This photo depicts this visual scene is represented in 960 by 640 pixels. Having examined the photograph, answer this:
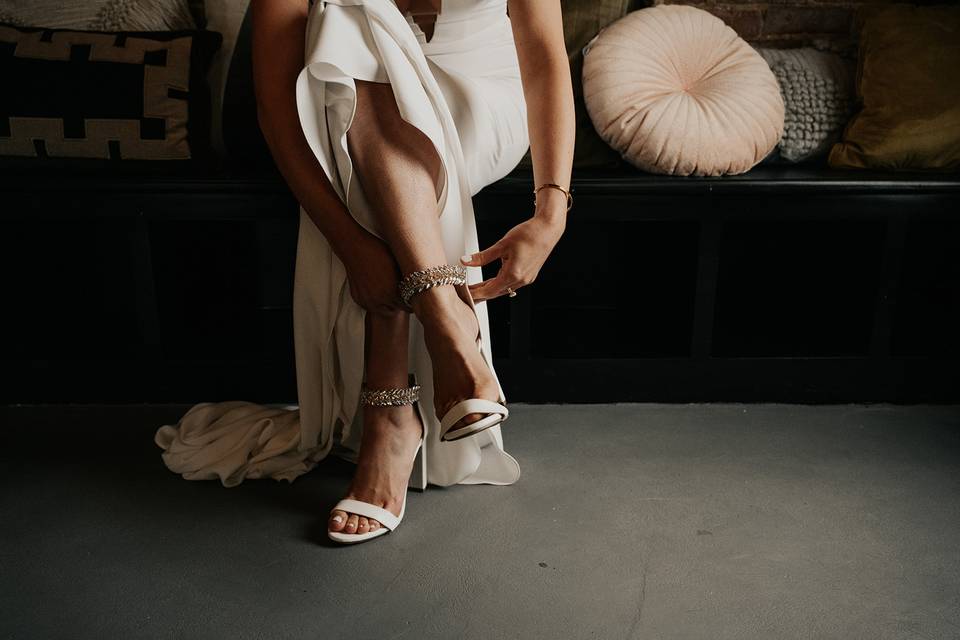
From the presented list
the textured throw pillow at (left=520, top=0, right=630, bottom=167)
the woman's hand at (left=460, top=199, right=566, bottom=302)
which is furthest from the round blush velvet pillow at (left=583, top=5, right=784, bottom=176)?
the woman's hand at (left=460, top=199, right=566, bottom=302)

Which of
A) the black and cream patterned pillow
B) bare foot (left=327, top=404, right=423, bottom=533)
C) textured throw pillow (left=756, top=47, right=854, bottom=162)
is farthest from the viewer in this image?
textured throw pillow (left=756, top=47, right=854, bottom=162)

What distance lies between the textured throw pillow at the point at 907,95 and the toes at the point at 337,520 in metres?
1.28

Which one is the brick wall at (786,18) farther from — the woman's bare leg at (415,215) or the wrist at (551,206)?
the woman's bare leg at (415,215)

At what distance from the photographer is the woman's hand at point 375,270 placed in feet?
4.20

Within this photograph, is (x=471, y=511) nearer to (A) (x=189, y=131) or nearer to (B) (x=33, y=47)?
(A) (x=189, y=131)

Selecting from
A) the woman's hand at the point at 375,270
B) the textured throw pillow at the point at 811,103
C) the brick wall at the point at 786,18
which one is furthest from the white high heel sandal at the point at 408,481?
the brick wall at the point at 786,18

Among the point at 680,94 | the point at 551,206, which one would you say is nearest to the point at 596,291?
the point at 680,94

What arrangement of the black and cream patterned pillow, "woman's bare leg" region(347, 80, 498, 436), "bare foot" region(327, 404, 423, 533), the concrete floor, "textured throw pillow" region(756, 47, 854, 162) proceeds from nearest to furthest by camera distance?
the concrete floor < "woman's bare leg" region(347, 80, 498, 436) < "bare foot" region(327, 404, 423, 533) < the black and cream patterned pillow < "textured throw pillow" region(756, 47, 854, 162)

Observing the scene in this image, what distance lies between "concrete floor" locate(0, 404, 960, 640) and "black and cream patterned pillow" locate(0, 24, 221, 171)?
526 mm

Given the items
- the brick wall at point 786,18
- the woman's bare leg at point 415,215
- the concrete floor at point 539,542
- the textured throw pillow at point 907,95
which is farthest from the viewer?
the brick wall at point 786,18

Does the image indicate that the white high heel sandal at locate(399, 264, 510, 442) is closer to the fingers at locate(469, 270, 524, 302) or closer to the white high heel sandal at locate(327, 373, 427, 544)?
the fingers at locate(469, 270, 524, 302)

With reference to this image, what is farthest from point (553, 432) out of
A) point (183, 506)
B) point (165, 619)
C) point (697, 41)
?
point (697, 41)

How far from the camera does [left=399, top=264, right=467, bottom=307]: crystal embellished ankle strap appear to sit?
1231 mm

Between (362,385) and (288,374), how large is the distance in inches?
14.0
